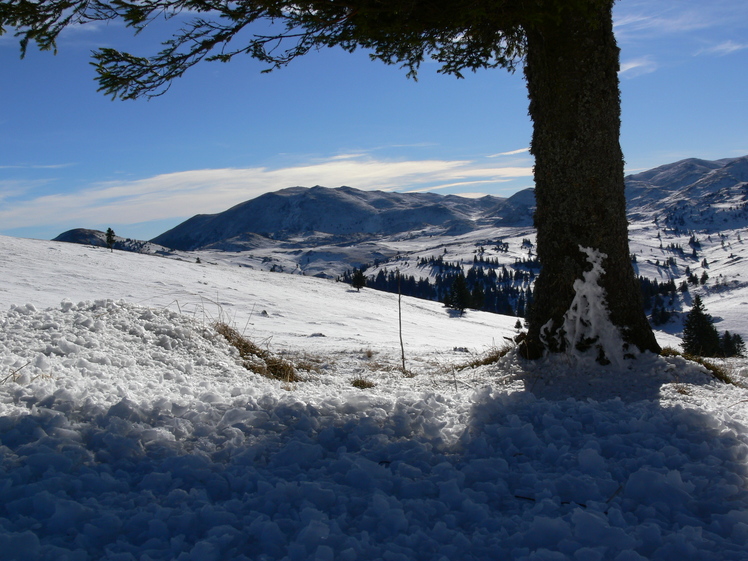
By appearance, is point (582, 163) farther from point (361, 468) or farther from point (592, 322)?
point (361, 468)

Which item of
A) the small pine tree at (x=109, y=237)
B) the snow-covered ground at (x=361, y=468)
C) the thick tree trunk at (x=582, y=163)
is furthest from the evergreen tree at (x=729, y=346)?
the small pine tree at (x=109, y=237)

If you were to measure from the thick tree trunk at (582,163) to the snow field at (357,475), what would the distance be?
1660mm

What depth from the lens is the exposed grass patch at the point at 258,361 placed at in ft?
24.3

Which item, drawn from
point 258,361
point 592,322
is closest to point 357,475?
point 592,322

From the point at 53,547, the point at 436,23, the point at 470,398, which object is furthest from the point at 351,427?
the point at 436,23

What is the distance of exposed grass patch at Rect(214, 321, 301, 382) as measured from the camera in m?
7.40

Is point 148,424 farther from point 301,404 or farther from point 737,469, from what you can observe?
point 737,469

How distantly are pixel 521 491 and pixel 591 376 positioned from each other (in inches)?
130

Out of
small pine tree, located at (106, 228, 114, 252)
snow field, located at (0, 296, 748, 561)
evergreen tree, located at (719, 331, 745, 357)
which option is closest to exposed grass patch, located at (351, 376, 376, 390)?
snow field, located at (0, 296, 748, 561)

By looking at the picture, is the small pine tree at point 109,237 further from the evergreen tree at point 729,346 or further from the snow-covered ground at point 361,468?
the evergreen tree at point 729,346

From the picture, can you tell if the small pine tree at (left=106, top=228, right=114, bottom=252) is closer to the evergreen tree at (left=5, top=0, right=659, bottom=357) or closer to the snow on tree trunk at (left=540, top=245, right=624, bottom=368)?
the evergreen tree at (left=5, top=0, right=659, bottom=357)

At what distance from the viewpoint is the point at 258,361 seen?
791 cm

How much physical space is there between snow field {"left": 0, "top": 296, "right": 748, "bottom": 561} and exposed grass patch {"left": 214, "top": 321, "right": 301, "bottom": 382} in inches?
95.2

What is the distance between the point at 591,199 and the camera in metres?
6.02
